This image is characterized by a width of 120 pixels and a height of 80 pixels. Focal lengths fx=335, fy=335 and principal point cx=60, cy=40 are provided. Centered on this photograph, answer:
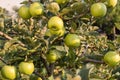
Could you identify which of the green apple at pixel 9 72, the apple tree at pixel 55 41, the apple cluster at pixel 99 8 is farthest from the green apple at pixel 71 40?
the green apple at pixel 9 72

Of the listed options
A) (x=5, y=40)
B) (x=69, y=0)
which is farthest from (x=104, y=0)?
(x=5, y=40)

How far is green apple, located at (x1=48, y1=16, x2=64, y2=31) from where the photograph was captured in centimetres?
111

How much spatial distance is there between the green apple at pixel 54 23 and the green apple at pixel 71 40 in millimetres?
44

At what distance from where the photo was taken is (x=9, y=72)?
3.87 feet

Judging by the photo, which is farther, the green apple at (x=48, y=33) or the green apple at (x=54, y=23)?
the green apple at (x=48, y=33)

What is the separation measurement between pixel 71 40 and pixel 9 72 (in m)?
0.25

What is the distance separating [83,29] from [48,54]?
0.19 metres

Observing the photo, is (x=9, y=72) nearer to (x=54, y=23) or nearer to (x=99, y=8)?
(x=54, y=23)

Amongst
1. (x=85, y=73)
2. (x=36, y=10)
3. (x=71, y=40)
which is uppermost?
(x=36, y=10)

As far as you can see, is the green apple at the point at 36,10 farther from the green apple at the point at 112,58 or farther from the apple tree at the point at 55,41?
the green apple at the point at 112,58

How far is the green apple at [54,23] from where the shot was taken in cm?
111

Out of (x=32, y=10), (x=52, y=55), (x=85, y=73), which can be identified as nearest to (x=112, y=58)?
(x=85, y=73)

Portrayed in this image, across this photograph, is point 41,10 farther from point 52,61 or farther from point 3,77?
point 3,77

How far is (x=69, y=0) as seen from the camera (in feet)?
3.98
